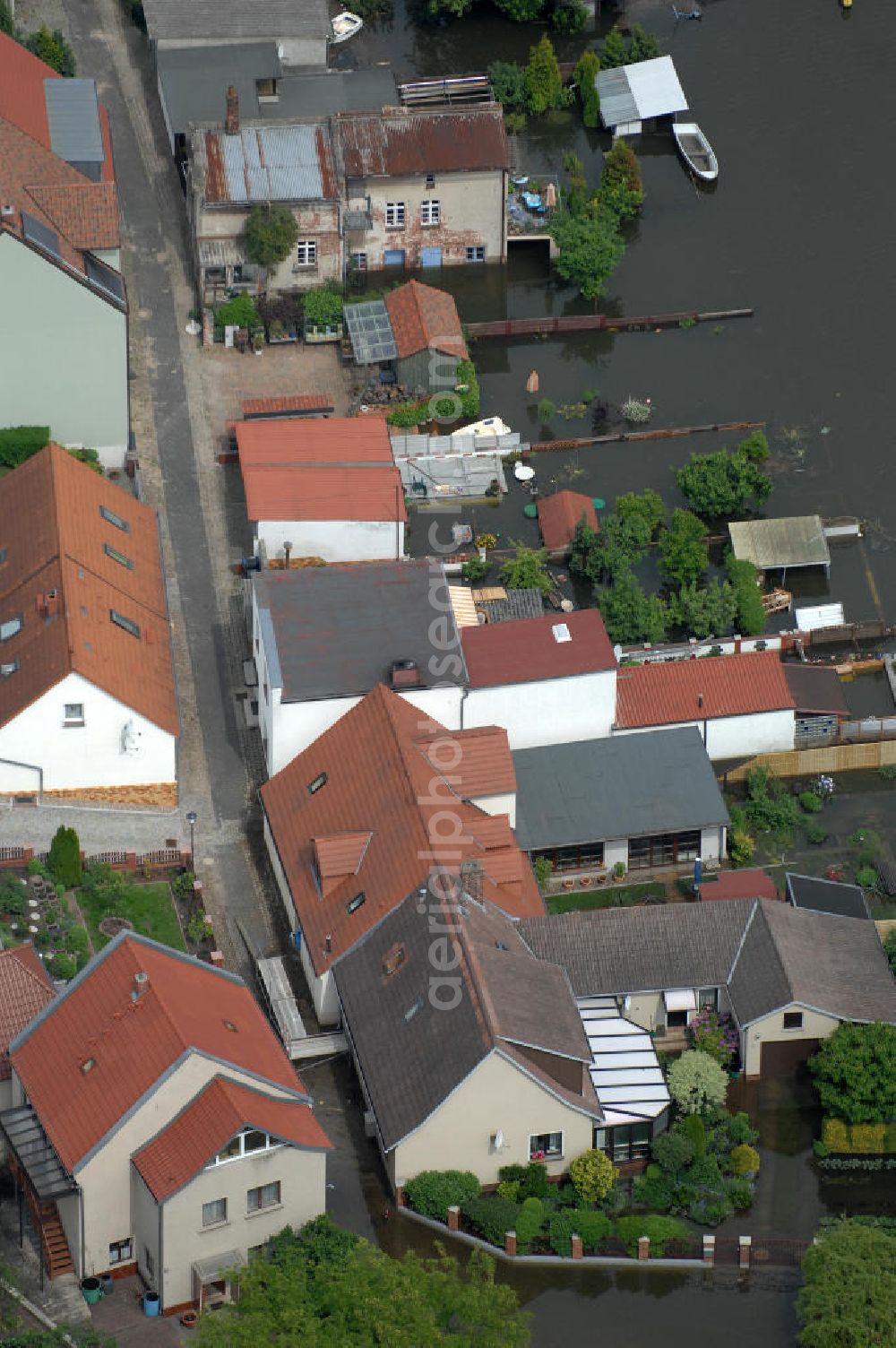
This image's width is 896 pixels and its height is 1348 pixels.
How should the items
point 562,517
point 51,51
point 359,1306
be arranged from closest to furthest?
point 359,1306, point 562,517, point 51,51

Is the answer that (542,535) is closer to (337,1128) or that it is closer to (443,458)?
(443,458)

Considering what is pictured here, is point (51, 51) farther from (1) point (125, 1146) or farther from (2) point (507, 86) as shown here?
(1) point (125, 1146)

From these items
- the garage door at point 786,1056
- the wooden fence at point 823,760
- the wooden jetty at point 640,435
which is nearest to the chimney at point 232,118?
the wooden jetty at point 640,435

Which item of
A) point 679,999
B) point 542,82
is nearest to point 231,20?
point 542,82

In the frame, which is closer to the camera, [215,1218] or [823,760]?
[215,1218]

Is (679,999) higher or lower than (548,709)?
lower

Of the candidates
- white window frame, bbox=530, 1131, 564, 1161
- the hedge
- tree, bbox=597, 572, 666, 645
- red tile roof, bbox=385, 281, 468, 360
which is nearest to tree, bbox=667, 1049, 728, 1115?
white window frame, bbox=530, 1131, 564, 1161

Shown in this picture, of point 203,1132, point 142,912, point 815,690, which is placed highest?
point 815,690

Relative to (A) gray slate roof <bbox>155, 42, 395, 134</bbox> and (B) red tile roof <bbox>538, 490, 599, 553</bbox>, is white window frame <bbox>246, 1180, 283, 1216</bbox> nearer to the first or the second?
(B) red tile roof <bbox>538, 490, 599, 553</bbox>
